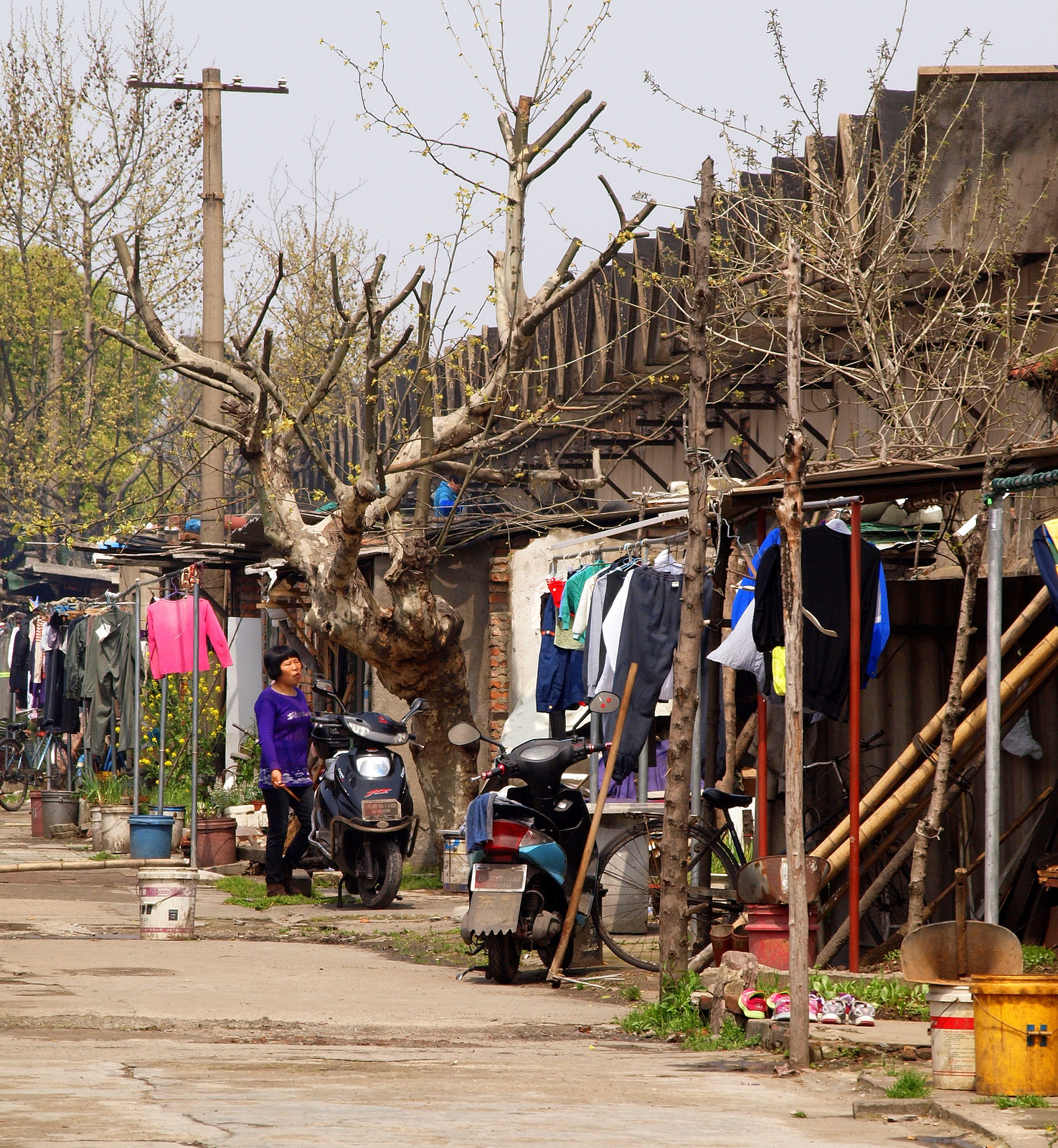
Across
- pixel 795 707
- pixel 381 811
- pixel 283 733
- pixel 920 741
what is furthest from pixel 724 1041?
pixel 283 733

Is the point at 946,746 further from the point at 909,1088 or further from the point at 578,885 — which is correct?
the point at 909,1088

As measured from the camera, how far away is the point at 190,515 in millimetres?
17891

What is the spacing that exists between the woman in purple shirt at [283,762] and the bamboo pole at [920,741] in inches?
200

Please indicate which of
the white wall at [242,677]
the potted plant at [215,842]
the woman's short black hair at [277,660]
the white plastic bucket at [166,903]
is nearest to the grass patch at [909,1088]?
the white plastic bucket at [166,903]

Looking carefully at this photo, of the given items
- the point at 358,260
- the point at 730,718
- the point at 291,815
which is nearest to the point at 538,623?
the point at 291,815

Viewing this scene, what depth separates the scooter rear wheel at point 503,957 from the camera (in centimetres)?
852

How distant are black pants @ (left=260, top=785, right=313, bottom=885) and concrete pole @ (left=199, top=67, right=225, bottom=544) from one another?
559 centimetres

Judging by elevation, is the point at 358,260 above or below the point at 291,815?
above

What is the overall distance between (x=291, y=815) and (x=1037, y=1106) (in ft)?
29.8

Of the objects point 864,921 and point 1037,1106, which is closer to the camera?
point 1037,1106

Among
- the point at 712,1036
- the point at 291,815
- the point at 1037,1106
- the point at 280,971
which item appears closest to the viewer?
the point at 1037,1106

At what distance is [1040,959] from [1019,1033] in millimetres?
2747

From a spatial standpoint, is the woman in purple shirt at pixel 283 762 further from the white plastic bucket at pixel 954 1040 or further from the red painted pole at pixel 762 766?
the white plastic bucket at pixel 954 1040

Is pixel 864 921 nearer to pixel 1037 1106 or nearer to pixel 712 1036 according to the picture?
pixel 712 1036
